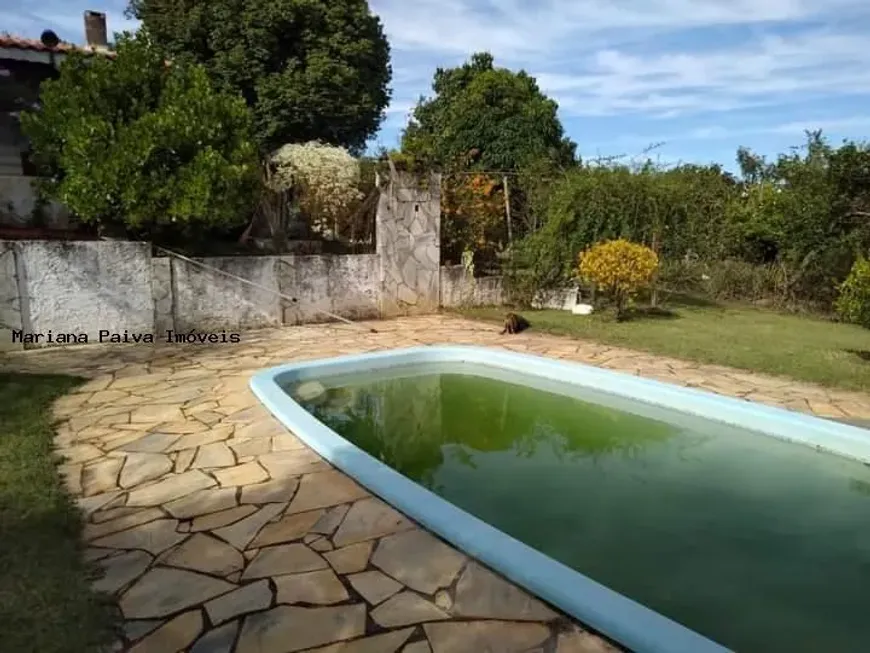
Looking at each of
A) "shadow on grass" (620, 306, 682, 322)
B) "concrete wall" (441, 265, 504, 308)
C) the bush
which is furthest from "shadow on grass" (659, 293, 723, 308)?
the bush

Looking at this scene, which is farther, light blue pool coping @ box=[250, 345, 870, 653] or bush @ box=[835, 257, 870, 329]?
bush @ box=[835, 257, 870, 329]

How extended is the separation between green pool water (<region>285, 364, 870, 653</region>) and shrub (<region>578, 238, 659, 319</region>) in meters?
3.28

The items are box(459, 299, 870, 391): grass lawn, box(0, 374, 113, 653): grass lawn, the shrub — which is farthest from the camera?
the shrub

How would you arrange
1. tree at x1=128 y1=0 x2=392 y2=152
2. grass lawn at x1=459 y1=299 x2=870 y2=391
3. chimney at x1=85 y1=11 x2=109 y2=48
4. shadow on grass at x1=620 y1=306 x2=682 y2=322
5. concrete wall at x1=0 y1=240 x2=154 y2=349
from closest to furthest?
grass lawn at x1=459 y1=299 x2=870 y2=391, concrete wall at x1=0 y1=240 x2=154 y2=349, shadow on grass at x1=620 y1=306 x2=682 y2=322, chimney at x1=85 y1=11 x2=109 y2=48, tree at x1=128 y1=0 x2=392 y2=152

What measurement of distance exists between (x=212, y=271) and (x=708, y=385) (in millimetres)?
6615

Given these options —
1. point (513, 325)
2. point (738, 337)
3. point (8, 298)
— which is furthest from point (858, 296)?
point (8, 298)

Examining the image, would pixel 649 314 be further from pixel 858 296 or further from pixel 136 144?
pixel 136 144

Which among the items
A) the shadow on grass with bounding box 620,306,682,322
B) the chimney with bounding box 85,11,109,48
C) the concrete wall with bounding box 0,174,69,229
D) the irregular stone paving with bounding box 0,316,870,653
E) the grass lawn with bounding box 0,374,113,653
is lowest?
the irregular stone paving with bounding box 0,316,870,653

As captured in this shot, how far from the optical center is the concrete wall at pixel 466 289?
1097cm

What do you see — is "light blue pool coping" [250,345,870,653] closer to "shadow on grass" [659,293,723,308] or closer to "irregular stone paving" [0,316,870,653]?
"irregular stone paving" [0,316,870,653]

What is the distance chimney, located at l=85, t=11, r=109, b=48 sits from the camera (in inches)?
475

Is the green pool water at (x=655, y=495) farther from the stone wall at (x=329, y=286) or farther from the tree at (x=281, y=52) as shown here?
the tree at (x=281, y=52)

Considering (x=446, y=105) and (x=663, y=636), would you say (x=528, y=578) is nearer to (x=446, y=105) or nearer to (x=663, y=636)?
(x=663, y=636)

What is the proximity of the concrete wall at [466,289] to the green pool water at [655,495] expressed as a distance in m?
4.13
